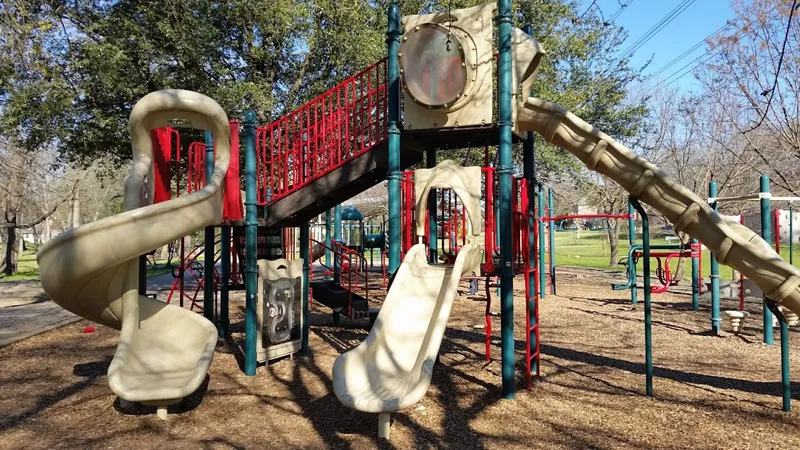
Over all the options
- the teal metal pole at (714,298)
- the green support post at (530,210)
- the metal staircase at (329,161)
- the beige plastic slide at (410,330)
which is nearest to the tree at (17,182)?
the metal staircase at (329,161)

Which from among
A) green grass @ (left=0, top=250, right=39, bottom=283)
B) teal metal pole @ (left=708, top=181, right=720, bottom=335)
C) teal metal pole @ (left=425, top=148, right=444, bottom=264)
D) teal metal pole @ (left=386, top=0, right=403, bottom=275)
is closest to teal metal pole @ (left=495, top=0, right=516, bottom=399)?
teal metal pole @ (left=386, top=0, right=403, bottom=275)

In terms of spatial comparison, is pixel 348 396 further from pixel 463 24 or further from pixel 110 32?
pixel 110 32

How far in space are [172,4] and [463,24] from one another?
315 inches

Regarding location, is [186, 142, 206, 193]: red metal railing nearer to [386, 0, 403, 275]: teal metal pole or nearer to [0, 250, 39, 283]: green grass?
[386, 0, 403, 275]: teal metal pole

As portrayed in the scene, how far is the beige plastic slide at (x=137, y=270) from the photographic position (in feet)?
17.5

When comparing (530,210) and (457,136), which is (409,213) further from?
(530,210)

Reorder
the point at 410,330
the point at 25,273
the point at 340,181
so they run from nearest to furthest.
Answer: the point at 410,330 < the point at 340,181 < the point at 25,273

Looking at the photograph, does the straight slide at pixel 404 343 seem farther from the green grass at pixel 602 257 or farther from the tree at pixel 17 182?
the green grass at pixel 602 257

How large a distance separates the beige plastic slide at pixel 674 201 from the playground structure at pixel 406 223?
1 centimetres

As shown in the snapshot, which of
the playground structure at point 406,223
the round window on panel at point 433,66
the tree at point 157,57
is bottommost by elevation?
the playground structure at point 406,223


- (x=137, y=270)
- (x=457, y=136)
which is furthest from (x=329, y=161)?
(x=137, y=270)

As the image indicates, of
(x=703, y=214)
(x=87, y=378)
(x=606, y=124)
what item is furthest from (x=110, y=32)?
(x=606, y=124)

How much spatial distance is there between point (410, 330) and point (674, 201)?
3312 mm

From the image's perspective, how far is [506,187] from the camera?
616 centimetres
